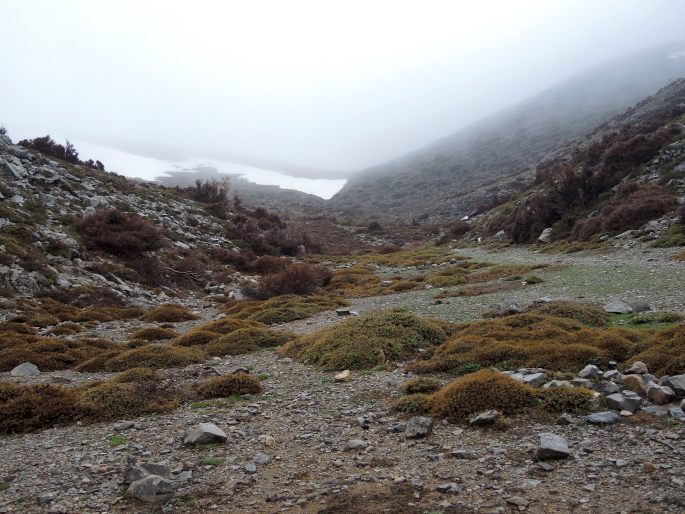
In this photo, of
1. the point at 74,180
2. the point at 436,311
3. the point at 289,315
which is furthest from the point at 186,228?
the point at 436,311

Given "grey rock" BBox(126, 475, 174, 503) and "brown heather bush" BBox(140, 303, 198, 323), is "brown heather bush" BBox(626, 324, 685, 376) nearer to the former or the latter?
"grey rock" BBox(126, 475, 174, 503)

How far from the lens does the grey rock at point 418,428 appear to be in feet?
24.4

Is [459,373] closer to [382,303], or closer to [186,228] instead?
[382,303]

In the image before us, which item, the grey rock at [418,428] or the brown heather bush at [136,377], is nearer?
the grey rock at [418,428]

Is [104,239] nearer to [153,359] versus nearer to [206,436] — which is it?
[153,359]

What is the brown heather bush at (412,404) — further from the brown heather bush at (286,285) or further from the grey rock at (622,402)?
the brown heather bush at (286,285)

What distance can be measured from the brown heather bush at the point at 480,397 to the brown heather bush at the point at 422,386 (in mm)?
777

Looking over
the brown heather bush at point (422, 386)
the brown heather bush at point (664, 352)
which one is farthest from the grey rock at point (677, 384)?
the brown heather bush at point (422, 386)

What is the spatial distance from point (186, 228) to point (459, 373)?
37.1 meters

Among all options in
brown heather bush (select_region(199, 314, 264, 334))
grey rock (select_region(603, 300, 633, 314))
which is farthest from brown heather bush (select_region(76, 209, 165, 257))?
grey rock (select_region(603, 300, 633, 314))

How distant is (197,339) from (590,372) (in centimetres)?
1271

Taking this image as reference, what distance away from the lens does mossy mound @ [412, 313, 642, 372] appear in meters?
9.87

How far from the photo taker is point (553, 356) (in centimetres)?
1004

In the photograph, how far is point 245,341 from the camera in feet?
52.7
